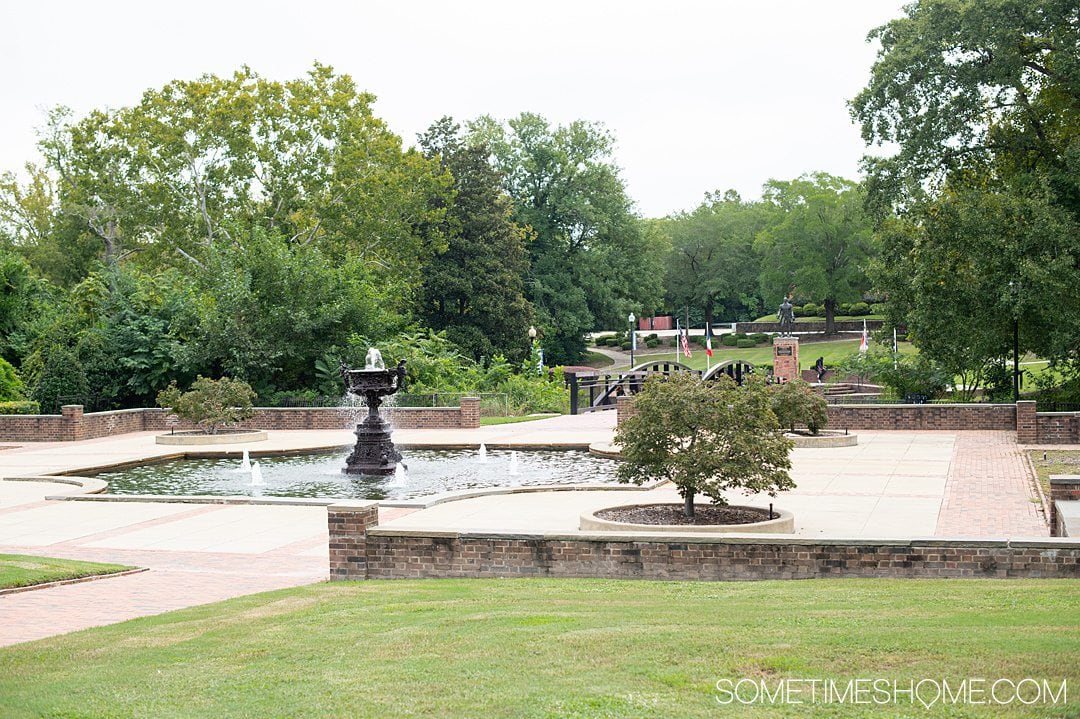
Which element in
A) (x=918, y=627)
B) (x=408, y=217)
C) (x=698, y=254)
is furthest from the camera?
(x=698, y=254)

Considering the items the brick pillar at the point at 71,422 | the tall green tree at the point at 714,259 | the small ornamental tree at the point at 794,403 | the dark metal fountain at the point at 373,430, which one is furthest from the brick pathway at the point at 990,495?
the tall green tree at the point at 714,259

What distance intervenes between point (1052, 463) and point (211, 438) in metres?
19.2

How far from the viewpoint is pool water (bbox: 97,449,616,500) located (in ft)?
64.9

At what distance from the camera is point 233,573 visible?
1226 cm

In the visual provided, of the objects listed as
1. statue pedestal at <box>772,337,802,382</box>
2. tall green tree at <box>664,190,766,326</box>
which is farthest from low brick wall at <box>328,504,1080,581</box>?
tall green tree at <box>664,190,766,326</box>

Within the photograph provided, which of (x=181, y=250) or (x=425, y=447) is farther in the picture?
(x=181, y=250)

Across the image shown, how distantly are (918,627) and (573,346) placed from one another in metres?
64.2

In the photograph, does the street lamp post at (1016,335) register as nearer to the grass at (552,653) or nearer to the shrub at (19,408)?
the grass at (552,653)

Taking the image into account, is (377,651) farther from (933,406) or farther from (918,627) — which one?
(933,406)

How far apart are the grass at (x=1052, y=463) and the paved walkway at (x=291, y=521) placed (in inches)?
11.6

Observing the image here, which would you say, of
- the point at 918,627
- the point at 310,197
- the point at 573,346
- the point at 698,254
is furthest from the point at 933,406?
the point at 698,254

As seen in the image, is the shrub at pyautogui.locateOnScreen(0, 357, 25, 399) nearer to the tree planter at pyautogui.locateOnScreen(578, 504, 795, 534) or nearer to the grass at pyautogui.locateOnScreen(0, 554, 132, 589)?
the grass at pyautogui.locateOnScreen(0, 554, 132, 589)

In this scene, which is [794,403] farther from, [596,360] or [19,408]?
[596,360]

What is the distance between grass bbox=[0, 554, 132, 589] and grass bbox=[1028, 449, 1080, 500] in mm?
12672
